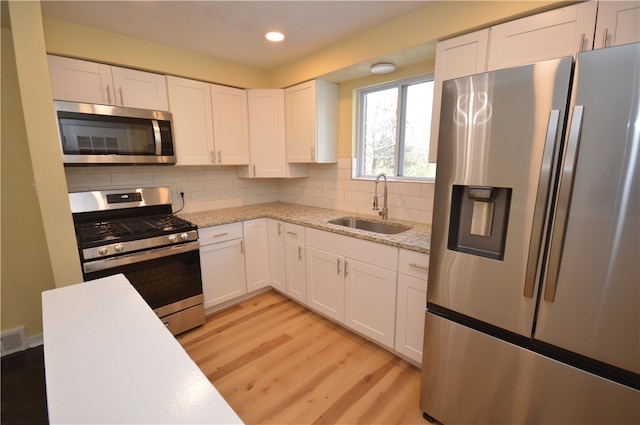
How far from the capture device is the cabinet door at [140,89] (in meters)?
2.17

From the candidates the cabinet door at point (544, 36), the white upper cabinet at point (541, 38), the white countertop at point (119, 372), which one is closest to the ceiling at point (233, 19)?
the white upper cabinet at point (541, 38)

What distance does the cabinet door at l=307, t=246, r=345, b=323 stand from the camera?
2258mm

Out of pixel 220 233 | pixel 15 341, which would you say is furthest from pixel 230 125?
pixel 15 341

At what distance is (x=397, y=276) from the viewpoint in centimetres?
186

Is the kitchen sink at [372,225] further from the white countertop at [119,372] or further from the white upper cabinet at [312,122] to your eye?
the white countertop at [119,372]

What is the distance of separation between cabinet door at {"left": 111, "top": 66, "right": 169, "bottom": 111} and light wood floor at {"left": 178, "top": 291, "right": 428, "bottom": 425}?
6.26 ft

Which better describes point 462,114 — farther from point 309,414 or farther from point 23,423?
point 23,423

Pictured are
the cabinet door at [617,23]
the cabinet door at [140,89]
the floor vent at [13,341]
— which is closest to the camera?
the cabinet door at [617,23]

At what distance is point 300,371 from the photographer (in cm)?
A: 193

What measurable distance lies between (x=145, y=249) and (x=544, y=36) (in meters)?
2.73

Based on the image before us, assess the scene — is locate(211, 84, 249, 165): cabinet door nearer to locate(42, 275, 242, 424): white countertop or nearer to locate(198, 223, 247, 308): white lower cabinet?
locate(198, 223, 247, 308): white lower cabinet

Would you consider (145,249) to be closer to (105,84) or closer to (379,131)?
(105,84)

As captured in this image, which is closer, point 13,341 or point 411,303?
point 411,303

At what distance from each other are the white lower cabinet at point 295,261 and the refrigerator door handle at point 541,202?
1.66 m
